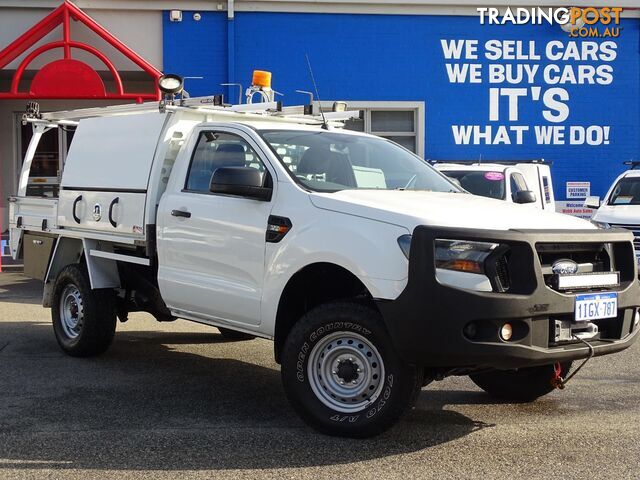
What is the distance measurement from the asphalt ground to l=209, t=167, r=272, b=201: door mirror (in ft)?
4.94

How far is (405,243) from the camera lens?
4492mm

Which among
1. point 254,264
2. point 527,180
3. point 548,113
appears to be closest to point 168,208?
point 254,264

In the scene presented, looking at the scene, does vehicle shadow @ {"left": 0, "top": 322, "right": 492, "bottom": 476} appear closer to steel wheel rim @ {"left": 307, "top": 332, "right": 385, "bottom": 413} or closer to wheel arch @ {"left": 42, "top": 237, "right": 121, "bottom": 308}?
steel wheel rim @ {"left": 307, "top": 332, "right": 385, "bottom": 413}

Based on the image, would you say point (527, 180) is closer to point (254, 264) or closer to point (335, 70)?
point (335, 70)

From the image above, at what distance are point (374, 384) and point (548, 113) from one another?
13904mm

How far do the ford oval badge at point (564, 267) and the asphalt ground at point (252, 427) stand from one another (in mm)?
1048

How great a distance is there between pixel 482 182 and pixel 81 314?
6106mm

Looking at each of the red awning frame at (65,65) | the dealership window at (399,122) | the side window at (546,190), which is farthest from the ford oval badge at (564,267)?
the dealership window at (399,122)

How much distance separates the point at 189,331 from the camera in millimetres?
8883

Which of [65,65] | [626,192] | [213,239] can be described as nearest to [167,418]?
[213,239]

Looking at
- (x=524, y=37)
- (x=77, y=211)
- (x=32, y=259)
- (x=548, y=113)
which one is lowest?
(x=32, y=259)

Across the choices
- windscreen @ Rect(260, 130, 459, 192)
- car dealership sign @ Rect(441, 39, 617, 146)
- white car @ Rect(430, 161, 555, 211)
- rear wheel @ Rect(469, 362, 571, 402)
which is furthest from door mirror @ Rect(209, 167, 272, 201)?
car dealership sign @ Rect(441, 39, 617, 146)

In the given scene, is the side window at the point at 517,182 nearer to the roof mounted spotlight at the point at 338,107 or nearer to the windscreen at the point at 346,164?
the roof mounted spotlight at the point at 338,107

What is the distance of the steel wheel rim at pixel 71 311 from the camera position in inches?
283
